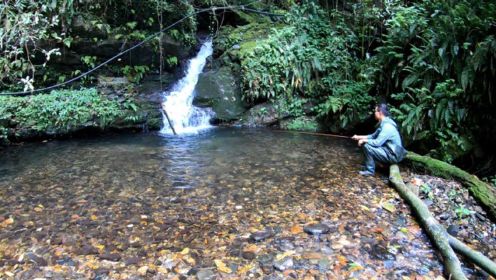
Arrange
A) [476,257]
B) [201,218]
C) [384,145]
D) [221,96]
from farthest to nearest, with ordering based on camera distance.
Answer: [221,96]
[384,145]
[201,218]
[476,257]

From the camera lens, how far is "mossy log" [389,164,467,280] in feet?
11.7

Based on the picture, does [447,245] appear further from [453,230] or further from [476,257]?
[453,230]

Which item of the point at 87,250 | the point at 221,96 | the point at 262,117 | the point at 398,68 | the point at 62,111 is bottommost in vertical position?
the point at 87,250

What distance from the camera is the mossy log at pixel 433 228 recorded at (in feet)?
11.7

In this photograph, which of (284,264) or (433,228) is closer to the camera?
(284,264)

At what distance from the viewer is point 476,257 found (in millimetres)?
3631

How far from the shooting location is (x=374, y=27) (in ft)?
38.1

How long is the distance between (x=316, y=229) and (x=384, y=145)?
2558 mm

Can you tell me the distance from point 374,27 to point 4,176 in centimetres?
1067

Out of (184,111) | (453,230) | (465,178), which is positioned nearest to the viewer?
(453,230)

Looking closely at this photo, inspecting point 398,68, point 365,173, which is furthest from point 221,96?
point 365,173

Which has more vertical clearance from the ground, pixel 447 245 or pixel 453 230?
pixel 447 245

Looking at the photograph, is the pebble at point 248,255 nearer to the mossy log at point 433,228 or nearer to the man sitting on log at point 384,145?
the mossy log at point 433,228

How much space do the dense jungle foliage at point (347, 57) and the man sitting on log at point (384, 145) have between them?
1.55 metres
